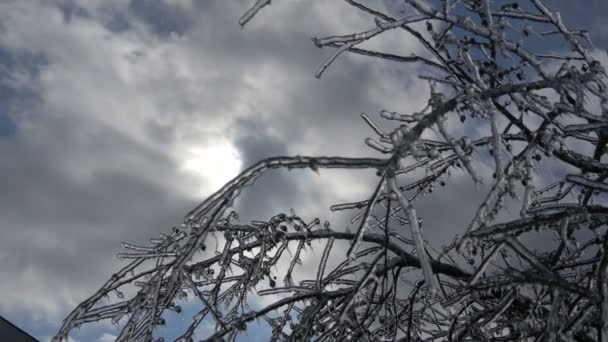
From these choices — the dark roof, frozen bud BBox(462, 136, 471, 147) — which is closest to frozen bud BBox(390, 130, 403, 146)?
frozen bud BBox(462, 136, 471, 147)

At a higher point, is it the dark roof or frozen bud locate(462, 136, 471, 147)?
the dark roof

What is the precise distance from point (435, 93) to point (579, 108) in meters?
0.71

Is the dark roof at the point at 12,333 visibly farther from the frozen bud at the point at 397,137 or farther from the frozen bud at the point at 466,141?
the frozen bud at the point at 397,137

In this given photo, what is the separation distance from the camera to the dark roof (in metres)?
7.58

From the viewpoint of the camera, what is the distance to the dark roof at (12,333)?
24.9 feet

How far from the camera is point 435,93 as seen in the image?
253 centimetres

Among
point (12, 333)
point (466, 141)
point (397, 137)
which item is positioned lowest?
point (397, 137)

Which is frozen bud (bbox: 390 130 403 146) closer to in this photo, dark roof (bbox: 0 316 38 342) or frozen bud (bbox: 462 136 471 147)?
frozen bud (bbox: 462 136 471 147)

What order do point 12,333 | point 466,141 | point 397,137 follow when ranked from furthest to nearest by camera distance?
point 12,333
point 466,141
point 397,137

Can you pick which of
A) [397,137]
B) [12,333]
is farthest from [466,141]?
[12,333]

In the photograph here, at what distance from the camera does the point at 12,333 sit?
768cm

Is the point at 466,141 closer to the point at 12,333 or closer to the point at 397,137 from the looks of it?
the point at 397,137

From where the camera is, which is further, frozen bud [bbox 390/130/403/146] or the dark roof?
the dark roof

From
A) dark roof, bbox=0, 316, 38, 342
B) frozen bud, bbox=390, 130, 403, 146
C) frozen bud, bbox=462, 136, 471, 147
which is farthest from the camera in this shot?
dark roof, bbox=0, 316, 38, 342
